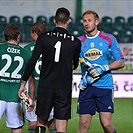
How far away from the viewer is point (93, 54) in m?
7.96

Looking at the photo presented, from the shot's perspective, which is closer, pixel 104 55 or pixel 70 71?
pixel 70 71

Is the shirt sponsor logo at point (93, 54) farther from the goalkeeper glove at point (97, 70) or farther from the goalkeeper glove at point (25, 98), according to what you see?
the goalkeeper glove at point (25, 98)

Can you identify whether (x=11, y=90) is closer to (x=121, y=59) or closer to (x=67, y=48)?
(x=67, y=48)

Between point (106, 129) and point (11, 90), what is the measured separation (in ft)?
4.66

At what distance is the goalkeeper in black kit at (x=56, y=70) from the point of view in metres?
7.07

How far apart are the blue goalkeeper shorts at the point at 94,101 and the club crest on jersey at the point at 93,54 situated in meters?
0.41

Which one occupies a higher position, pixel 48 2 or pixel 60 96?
pixel 48 2

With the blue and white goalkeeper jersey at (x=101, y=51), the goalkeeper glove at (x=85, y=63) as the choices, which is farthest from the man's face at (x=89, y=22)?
the goalkeeper glove at (x=85, y=63)

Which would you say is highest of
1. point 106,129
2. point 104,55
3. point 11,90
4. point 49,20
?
point 49,20

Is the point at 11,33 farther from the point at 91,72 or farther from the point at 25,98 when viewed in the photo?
the point at 91,72

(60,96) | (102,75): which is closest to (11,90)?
(60,96)

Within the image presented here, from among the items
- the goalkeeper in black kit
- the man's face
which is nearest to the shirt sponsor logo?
the man's face

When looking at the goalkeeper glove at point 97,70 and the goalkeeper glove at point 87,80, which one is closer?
the goalkeeper glove at point 97,70

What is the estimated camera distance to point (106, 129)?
A: 8.00 m
